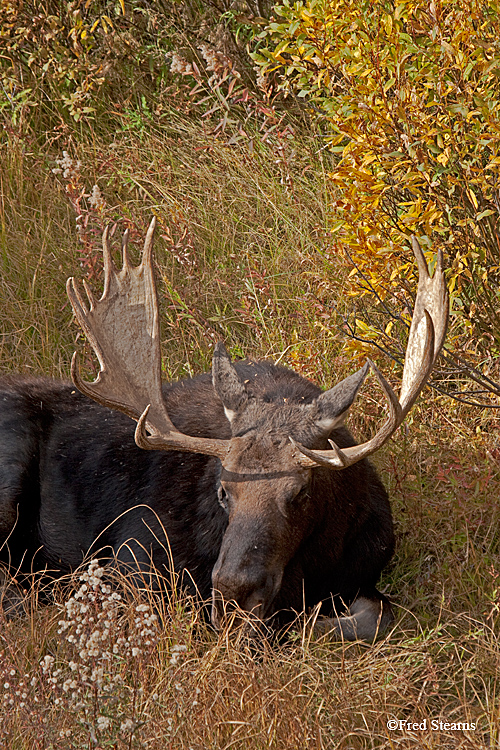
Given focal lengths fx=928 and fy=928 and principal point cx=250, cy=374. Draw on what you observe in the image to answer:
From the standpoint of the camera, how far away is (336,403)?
399cm

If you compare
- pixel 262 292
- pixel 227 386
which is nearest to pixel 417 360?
pixel 227 386

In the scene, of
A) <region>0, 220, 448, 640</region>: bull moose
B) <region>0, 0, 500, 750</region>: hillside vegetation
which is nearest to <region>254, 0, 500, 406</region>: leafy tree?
<region>0, 0, 500, 750</region>: hillside vegetation

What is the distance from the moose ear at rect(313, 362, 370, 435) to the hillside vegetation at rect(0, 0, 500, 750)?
0.92 metres

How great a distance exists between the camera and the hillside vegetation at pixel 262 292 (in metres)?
3.44

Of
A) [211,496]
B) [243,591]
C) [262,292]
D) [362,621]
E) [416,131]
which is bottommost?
[362,621]

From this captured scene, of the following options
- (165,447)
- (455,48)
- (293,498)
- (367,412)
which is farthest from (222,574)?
(455,48)

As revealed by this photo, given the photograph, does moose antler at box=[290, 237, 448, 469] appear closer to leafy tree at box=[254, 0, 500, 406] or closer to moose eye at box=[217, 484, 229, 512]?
moose eye at box=[217, 484, 229, 512]

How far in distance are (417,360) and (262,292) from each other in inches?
94.9

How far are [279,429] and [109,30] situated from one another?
4.91 meters

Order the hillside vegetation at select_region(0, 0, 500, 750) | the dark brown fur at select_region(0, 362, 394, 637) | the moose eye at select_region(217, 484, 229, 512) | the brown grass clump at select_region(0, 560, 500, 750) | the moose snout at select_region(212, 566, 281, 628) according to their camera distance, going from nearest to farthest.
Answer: the brown grass clump at select_region(0, 560, 500, 750) < the hillside vegetation at select_region(0, 0, 500, 750) < the moose snout at select_region(212, 566, 281, 628) < the dark brown fur at select_region(0, 362, 394, 637) < the moose eye at select_region(217, 484, 229, 512)

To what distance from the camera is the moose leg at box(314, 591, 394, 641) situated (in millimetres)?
4191

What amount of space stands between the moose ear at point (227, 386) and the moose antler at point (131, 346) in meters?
0.20

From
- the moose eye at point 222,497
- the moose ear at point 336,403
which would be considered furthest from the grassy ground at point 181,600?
the moose ear at point 336,403

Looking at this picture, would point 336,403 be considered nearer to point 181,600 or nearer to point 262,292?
point 181,600
